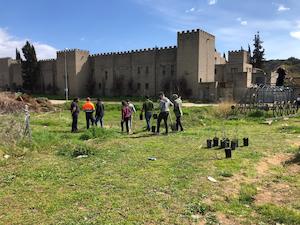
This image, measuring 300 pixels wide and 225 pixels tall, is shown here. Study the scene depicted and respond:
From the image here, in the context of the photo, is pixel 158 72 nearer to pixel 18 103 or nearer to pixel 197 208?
pixel 18 103

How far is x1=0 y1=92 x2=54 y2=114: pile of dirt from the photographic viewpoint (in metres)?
22.5

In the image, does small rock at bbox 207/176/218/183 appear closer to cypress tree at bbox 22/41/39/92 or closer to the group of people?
the group of people

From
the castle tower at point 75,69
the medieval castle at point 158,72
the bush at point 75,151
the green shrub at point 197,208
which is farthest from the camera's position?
the castle tower at point 75,69

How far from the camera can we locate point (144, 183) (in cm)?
752

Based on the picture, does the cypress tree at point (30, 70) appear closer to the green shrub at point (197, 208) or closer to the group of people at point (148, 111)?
the group of people at point (148, 111)

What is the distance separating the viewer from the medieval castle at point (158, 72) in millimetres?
48188

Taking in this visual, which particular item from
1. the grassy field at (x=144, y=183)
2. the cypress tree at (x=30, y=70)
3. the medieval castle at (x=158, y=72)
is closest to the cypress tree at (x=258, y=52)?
the medieval castle at (x=158, y=72)

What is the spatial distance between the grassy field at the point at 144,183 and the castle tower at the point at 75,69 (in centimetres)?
5149

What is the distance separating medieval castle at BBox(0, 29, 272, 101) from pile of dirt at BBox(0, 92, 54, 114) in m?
21.9

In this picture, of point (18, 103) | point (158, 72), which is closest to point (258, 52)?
point (158, 72)

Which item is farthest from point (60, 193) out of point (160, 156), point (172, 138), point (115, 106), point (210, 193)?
point (115, 106)

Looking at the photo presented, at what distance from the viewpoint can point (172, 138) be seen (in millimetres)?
14047

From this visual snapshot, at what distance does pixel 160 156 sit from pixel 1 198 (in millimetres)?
4854

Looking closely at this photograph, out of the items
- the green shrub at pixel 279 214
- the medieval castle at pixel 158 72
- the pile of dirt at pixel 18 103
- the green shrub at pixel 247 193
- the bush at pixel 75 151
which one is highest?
the medieval castle at pixel 158 72
